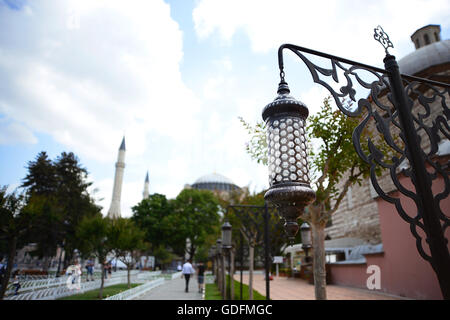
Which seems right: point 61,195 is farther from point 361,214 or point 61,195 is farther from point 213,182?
point 213,182

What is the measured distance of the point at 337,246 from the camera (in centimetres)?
2255

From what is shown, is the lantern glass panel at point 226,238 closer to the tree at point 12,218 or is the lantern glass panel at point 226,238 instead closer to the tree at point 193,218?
the tree at point 12,218

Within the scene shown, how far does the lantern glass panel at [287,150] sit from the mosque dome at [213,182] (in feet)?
231

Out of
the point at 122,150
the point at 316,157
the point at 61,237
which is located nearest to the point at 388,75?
the point at 316,157

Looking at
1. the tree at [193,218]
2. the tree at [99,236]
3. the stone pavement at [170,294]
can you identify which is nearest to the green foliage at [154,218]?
the tree at [193,218]

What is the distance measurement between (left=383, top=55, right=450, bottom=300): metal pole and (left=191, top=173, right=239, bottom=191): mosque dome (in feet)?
230

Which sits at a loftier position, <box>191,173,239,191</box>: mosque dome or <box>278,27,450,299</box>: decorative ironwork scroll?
<box>191,173,239,191</box>: mosque dome

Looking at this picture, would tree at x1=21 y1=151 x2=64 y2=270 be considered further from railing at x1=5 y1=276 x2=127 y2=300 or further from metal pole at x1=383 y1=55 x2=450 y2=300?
metal pole at x1=383 y1=55 x2=450 y2=300

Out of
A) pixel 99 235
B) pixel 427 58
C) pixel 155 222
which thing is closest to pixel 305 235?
pixel 99 235

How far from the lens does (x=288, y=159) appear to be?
180cm

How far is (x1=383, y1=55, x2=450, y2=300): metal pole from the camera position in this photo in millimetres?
1702

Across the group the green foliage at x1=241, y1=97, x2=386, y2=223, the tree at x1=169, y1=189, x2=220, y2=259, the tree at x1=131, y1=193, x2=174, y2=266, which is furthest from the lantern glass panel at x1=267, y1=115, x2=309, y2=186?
the tree at x1=131, y1=193, x2=174, y2=266
